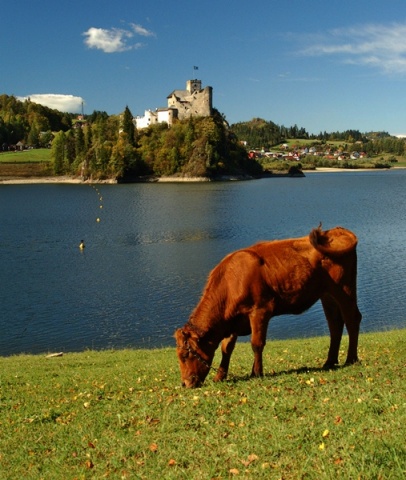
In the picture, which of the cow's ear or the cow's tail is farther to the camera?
the cow's tail

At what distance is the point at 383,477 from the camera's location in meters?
5.45

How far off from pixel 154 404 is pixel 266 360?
557 cm

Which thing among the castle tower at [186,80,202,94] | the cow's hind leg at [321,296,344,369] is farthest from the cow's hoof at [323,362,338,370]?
the castle tower at [186,80,202,94]

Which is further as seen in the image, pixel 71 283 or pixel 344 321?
pixel 71 283

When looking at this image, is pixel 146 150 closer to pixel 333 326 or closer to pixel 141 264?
pixel 141 264

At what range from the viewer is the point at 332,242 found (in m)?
10.5

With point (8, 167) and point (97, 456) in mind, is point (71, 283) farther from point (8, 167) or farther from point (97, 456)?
point (8, 167)

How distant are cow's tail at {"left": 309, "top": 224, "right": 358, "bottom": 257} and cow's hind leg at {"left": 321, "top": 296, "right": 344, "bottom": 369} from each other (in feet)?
3.56

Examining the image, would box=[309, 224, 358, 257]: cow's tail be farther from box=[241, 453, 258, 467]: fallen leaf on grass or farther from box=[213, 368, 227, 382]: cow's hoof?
box=[241, 453, 258, 467]: fallen leaf on grass

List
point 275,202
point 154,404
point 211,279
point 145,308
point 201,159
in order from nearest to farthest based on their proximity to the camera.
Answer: point 154,404 → point 211,279 → point 145,308 → point 275,202 → point 201,159

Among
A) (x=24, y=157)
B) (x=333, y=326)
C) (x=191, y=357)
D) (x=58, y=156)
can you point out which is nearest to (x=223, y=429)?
(x=191, y=357)

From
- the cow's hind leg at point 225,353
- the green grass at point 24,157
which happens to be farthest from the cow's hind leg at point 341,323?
the green grass at point 24,157

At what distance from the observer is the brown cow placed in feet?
32.2

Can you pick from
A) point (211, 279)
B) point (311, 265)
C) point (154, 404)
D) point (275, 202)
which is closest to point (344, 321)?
point (311, 265)
